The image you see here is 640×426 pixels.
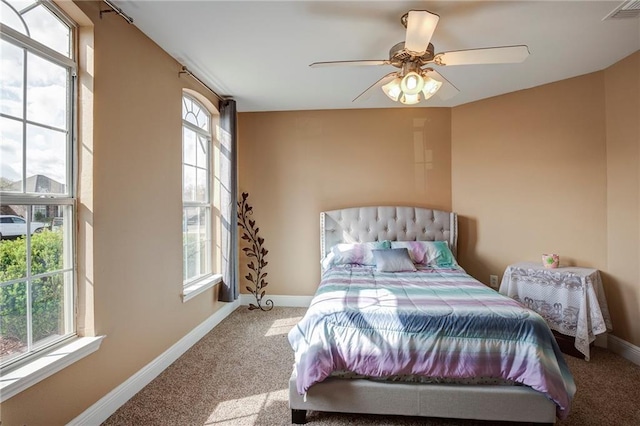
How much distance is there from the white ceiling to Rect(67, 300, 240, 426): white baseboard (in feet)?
8.59

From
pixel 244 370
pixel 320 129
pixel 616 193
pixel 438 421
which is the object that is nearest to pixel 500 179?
pixel 616 193

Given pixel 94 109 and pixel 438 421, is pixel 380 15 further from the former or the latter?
pixel 438 421

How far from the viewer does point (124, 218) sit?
7.45ft

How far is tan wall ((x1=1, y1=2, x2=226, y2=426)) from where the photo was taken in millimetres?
1933

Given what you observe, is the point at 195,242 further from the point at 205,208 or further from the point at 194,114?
the point at 194,114

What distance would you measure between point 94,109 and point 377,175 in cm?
320

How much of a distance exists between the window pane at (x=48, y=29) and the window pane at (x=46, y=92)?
11 centimetres

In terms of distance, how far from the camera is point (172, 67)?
2.90m

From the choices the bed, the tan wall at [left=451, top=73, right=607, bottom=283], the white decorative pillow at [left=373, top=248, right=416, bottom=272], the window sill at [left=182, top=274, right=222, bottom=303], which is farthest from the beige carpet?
the white decorative pillow at [left=373, top=248, right=416, bottom=272]

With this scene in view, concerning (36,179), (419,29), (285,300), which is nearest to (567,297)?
(419,29)

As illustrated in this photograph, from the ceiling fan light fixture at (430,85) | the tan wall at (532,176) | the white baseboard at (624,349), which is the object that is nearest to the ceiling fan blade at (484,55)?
the ceiling fan light fixture at (430,85)

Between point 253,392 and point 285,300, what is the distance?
2.05 m

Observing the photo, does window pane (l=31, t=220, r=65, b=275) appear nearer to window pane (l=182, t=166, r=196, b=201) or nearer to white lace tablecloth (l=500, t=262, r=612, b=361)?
window pane (l=182, t=166, r=196, b=201)

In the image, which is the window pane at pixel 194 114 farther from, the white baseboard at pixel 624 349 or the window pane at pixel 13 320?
the white baseboard at pixel 624 349
